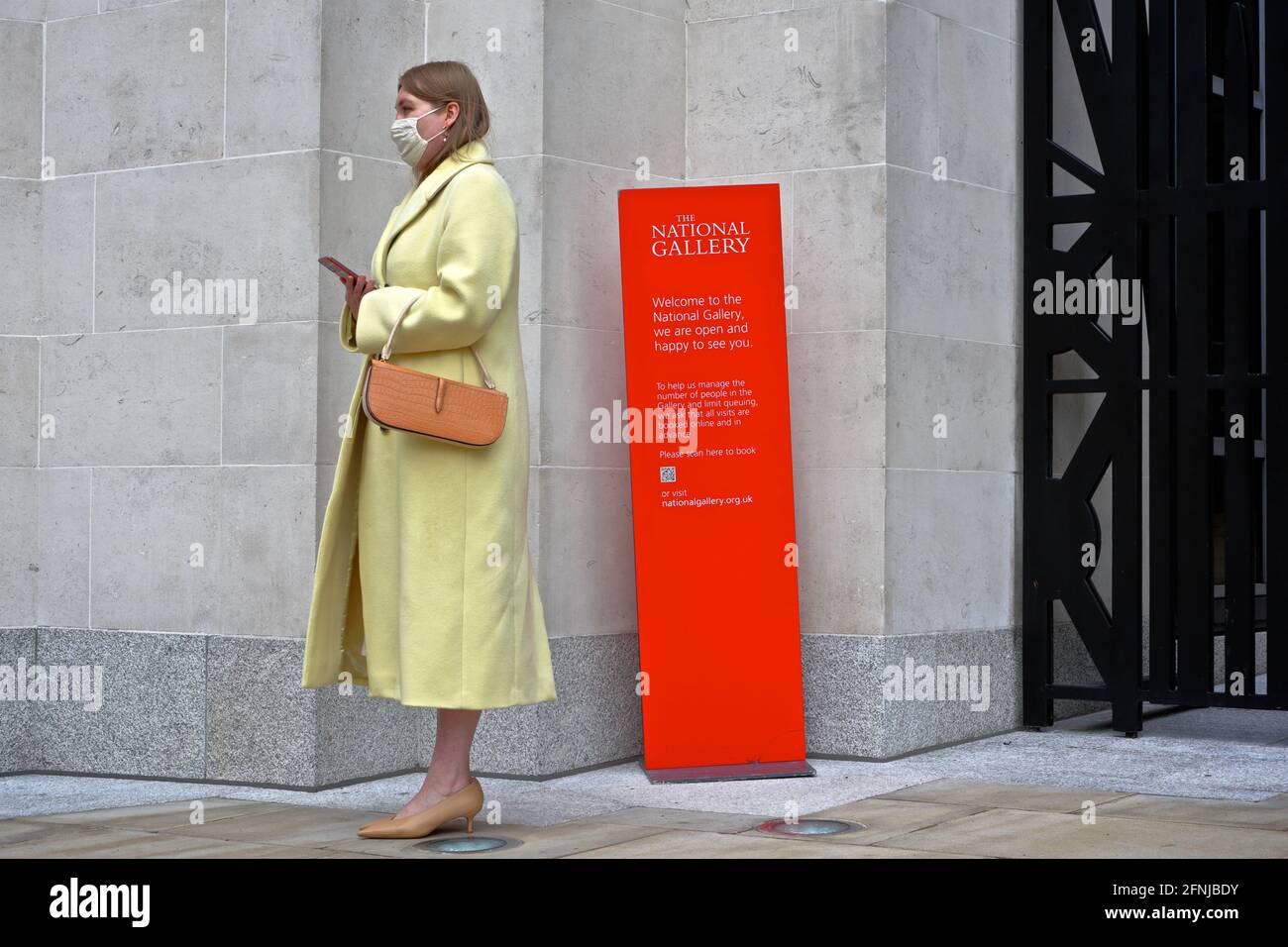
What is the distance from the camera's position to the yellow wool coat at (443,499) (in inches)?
219

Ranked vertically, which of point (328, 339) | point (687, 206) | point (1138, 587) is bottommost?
point (1138, 587)

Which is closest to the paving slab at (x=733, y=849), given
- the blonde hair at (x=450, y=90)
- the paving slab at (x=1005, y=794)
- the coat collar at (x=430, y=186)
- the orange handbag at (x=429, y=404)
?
the paving slab at (x=1005, y=794)

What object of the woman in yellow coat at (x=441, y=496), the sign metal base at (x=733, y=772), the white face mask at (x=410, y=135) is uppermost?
the white face mask at (x=410, y=135)

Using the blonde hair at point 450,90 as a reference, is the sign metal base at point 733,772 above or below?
Result: below

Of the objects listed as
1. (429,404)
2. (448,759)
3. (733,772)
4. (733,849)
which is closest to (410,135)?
(429,404)

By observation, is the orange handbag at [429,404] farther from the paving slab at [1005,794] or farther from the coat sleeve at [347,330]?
the paving slab at [1005,794]

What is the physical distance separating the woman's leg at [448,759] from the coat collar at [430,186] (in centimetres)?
146

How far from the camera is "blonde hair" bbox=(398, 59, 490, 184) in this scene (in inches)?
227

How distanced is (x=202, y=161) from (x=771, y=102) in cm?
254

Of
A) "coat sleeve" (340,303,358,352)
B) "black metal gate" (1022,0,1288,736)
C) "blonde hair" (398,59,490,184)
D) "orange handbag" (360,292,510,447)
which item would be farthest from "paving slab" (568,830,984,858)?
"black metal gate" (1022,0,1288,736)
